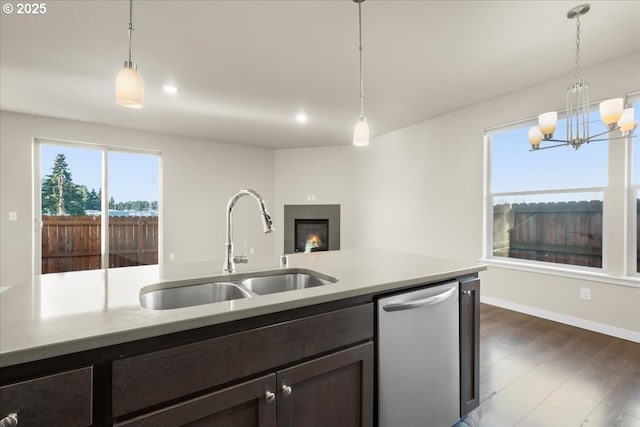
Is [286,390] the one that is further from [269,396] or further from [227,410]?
[227,410]

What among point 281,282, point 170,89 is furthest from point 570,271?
point 170,89

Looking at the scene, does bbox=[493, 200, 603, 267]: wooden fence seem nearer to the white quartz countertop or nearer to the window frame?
the window frame

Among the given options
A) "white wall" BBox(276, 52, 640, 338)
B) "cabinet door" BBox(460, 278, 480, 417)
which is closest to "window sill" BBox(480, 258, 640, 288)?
"white wall" BBox(276, 52, 640, 338)

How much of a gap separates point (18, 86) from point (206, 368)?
4388mm

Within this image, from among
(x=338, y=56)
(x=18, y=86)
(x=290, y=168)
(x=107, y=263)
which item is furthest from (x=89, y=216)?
(x=338, y=56)

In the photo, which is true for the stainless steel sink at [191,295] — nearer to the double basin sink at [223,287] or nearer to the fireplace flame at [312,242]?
the double basin sink at [223,287]

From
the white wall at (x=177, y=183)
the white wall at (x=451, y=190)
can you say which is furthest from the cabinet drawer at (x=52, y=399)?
the white wall at (x=177, y=183)

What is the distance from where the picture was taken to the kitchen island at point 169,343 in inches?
27.9

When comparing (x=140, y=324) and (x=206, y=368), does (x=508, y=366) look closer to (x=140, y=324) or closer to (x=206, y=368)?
(x=206, y=368)

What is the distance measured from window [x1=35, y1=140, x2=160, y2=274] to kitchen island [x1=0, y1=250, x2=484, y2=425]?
4.27 meters

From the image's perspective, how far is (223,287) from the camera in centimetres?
143

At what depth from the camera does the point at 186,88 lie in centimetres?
343

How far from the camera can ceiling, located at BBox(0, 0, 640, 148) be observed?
2.17 meters

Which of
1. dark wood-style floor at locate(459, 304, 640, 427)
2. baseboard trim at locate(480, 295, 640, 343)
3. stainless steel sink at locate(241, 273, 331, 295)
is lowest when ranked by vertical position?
dark wood-style floor at locate(459, 304, 640, 427)
